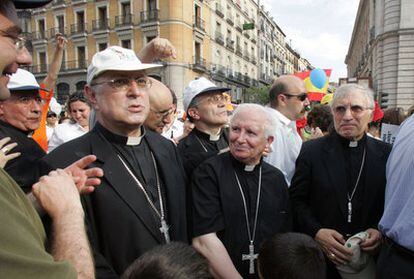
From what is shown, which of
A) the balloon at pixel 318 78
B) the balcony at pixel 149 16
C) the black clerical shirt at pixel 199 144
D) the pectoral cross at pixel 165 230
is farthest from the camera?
the balcony at pixel 149 16

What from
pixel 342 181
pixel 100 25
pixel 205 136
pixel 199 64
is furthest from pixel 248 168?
pixel 100 25

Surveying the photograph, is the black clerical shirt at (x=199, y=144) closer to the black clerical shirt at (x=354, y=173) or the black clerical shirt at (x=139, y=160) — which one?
the black clerical shirt at (x=139, y=160)

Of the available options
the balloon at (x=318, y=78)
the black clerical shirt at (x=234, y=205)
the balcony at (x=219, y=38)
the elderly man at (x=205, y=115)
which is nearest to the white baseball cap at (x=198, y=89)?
the elderly man at (x=205, y=115)

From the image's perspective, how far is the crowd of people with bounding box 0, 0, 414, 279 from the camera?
1.35m

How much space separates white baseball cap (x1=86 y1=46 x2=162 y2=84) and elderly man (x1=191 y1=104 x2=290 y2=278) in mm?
854

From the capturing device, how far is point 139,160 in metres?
2.21

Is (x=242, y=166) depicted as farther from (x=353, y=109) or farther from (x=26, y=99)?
(x=26, y=99)

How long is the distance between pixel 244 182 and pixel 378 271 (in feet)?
3.45

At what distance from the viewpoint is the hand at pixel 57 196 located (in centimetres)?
136

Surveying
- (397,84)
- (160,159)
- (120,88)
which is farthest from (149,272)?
(397,84)

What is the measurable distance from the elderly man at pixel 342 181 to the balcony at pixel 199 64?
102 feet

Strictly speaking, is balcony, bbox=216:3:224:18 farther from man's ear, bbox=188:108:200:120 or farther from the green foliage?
man's ear, bbox=188:108:200:120

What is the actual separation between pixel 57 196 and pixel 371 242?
223 cm

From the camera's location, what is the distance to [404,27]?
2177cm
